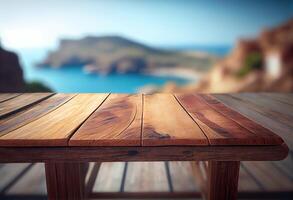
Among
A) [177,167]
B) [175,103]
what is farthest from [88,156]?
[177,167]

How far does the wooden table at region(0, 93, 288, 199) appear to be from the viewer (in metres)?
0.69

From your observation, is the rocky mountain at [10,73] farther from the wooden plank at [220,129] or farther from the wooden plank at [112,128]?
the wooden plank at [220,129]

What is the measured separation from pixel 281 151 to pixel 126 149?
0.39 metres

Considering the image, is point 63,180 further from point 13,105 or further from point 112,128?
point 13,105

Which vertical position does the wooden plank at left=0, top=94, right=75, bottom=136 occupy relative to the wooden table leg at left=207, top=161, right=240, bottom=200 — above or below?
above

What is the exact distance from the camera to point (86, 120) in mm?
872

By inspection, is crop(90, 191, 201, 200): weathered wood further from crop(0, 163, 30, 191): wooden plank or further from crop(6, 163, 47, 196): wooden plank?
crop(0, 163, 30, 191): wooden plank

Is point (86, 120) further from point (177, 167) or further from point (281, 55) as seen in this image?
point (281, 55)

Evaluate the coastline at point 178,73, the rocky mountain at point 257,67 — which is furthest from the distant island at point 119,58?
the rocky mountain at point 257,67

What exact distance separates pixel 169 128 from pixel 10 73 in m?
2.37

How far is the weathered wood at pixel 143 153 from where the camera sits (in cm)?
69

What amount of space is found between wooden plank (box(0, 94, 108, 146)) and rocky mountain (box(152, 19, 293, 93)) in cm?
1589

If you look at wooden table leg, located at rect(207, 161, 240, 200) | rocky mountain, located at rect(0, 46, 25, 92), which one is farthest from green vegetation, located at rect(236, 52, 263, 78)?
wooden table leg, located at rect(207, 161, 240, 200)

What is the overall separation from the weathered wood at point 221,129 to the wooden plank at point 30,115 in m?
0.53
